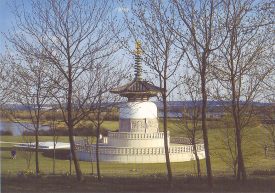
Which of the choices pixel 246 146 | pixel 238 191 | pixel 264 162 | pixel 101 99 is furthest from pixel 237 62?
pixel 264 162

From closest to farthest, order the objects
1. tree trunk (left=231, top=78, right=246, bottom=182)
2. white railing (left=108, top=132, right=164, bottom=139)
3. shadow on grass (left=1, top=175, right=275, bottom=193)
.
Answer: shadow on grass (left=1, top=175, right=275, bottom=193)
tree trunk (left=231, top=78, right=246, bottom=182)
white railing (left=108, top=132, right=164, bottom=139)

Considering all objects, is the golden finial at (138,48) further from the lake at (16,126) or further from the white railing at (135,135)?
the white railing at (135,135)

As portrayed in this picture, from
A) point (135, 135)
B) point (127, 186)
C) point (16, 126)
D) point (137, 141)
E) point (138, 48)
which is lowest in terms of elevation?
point (127, 186)

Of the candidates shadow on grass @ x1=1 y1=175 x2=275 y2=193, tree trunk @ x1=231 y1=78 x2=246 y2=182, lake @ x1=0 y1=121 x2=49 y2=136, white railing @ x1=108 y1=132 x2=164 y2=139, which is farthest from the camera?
white railing @ x1=108 y1=132 x2=164 y2=139

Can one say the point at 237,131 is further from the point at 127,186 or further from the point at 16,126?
the point at 16,126

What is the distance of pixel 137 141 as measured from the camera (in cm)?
3291

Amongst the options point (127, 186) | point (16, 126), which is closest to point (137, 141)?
point (127, 186)

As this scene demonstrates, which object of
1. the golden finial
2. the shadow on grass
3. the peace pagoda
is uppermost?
the golden finial

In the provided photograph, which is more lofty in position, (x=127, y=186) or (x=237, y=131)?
(x=237, y=131)

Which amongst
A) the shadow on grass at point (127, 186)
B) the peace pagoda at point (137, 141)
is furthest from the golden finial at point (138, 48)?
the peace pagoda at point (137, 141)

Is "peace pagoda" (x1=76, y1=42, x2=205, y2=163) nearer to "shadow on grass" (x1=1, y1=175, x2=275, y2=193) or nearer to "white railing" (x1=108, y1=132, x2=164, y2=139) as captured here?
"white railing" (x1=108, y1=132, x2=164, y2=139)

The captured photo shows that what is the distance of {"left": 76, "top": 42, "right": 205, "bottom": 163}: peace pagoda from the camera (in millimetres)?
30969

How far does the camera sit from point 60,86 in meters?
15.4

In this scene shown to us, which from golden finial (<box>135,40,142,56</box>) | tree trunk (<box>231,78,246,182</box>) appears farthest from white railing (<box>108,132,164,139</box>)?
golden finial (<box>135,40,142,56</box>)
